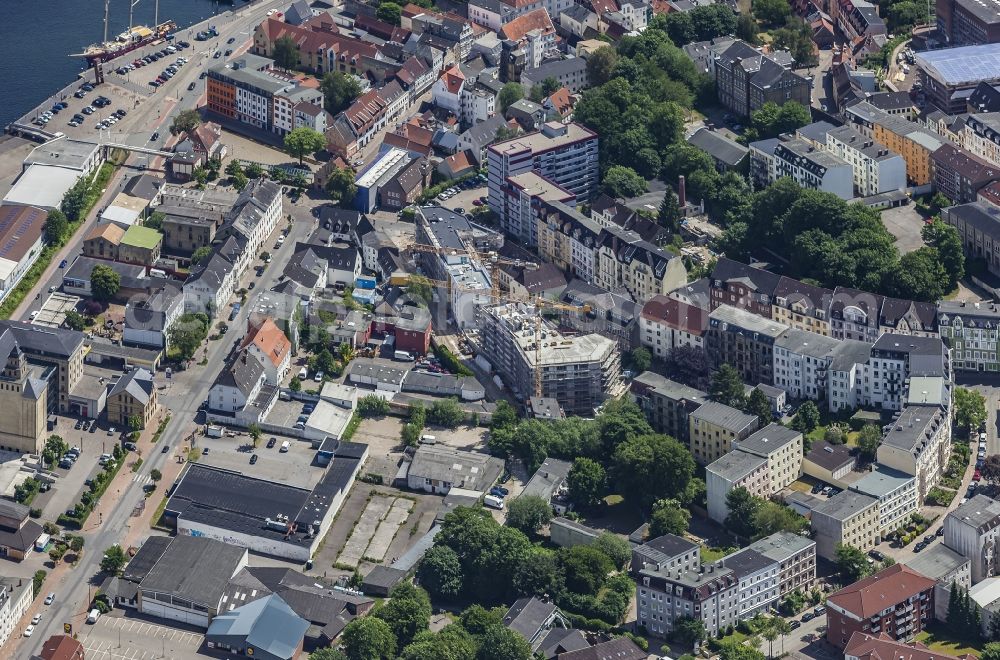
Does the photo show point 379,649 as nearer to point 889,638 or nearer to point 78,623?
point 78,623

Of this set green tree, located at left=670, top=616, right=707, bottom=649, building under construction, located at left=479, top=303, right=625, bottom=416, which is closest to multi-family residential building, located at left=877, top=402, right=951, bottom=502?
green tree, located at left=670, top=616, right=707, bottom=649

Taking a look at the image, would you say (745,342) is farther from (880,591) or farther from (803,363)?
(880,591)

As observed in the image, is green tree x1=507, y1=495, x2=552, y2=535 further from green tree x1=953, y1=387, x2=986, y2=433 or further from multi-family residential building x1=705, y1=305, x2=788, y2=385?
green tree x1=953, y1=387, x2=986, y2=433

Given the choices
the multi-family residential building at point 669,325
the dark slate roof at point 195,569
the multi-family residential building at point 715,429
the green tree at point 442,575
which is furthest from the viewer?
the multi-family residential building at point 669,325

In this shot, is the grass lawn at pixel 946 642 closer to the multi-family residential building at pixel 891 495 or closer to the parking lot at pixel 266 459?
the multi-family residential building at pixel 891 495

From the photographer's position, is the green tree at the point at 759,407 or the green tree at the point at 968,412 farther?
the green tree at the point at 968,412

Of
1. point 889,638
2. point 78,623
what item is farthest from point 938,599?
point 78,623

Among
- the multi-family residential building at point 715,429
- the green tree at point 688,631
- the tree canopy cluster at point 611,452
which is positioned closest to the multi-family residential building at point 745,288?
the multi-family residential building at point 715,429
